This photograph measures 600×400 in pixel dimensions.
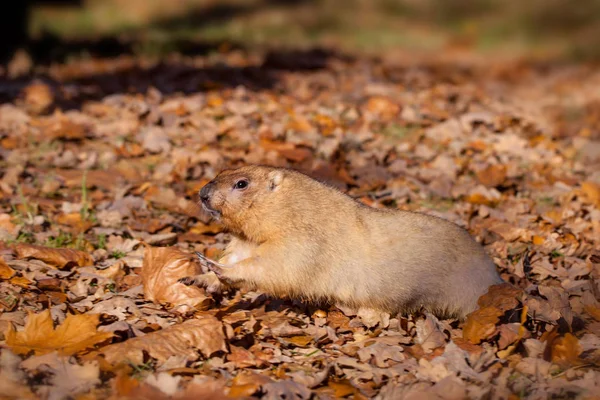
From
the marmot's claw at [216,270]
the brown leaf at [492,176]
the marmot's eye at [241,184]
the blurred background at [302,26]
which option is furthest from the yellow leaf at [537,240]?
the blurred background at [302,26]

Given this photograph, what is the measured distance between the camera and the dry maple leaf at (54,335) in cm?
388

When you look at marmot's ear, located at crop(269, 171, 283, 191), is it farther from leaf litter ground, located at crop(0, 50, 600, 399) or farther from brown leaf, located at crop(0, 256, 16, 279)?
brown leaf, located at crop(0, 256, 16, 279)

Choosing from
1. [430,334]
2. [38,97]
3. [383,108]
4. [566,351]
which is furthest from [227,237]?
[38,97]

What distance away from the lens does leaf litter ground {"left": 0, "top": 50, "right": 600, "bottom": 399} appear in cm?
396

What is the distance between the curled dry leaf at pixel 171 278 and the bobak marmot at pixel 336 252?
12 centimetres

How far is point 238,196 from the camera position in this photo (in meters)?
4.89

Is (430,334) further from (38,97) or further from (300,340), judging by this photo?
(38,97)

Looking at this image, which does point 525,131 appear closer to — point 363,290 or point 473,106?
point 473,106

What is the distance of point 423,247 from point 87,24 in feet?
39.9

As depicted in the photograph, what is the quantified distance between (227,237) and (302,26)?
13307 mm

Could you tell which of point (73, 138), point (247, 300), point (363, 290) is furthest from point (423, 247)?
point (73, 138)

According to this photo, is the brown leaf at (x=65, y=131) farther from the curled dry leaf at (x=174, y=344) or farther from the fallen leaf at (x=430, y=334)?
the fallen leaf at (x=430, y=334)

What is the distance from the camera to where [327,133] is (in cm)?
815

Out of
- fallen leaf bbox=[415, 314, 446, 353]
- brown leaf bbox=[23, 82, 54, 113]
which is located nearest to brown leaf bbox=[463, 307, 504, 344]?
fallen leaf bbox=[415, 314, 446, 353]
